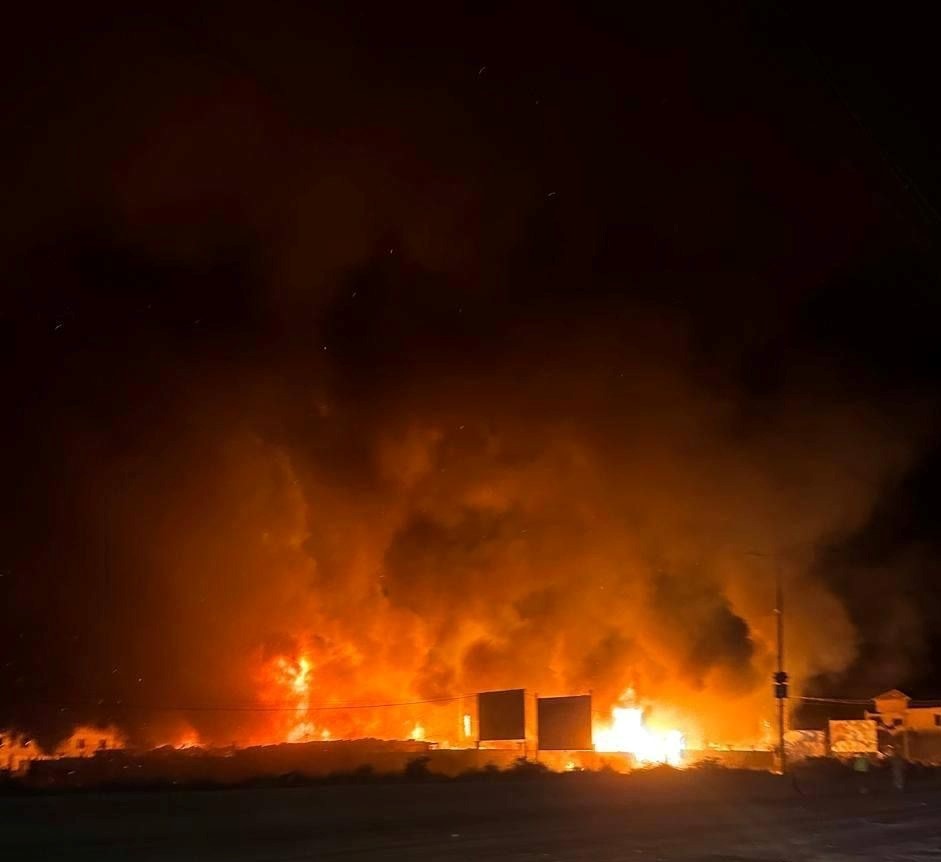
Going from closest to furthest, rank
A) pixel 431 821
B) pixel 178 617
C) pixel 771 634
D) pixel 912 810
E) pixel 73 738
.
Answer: pixel 431 821 → pixel 912 810 → pixel 73 738 → pixel 178 617 → pixel 771 634

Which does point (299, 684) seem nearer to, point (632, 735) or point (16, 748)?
point (16, 748)

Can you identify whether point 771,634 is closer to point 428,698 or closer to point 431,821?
point 428,698

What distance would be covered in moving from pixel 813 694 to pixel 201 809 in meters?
43.9

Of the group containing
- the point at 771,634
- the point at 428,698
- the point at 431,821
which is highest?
the point at 771,634

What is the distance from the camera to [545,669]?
56719mm

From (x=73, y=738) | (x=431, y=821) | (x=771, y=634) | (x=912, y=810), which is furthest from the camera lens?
(x=771, y=634)

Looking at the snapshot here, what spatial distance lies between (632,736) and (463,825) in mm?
35867

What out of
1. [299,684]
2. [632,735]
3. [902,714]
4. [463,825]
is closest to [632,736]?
[632,735]

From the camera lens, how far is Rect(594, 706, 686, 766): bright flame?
5228 centimetres

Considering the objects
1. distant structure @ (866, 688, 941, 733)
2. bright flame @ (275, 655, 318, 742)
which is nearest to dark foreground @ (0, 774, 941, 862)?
bright flame @ (275, 655, 318, 742)

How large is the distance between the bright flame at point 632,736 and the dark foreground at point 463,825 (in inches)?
1045

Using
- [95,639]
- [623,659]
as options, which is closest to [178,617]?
[95,639]

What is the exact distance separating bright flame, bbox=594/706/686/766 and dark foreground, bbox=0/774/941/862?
87.1ft

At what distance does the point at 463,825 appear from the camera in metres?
19.0
